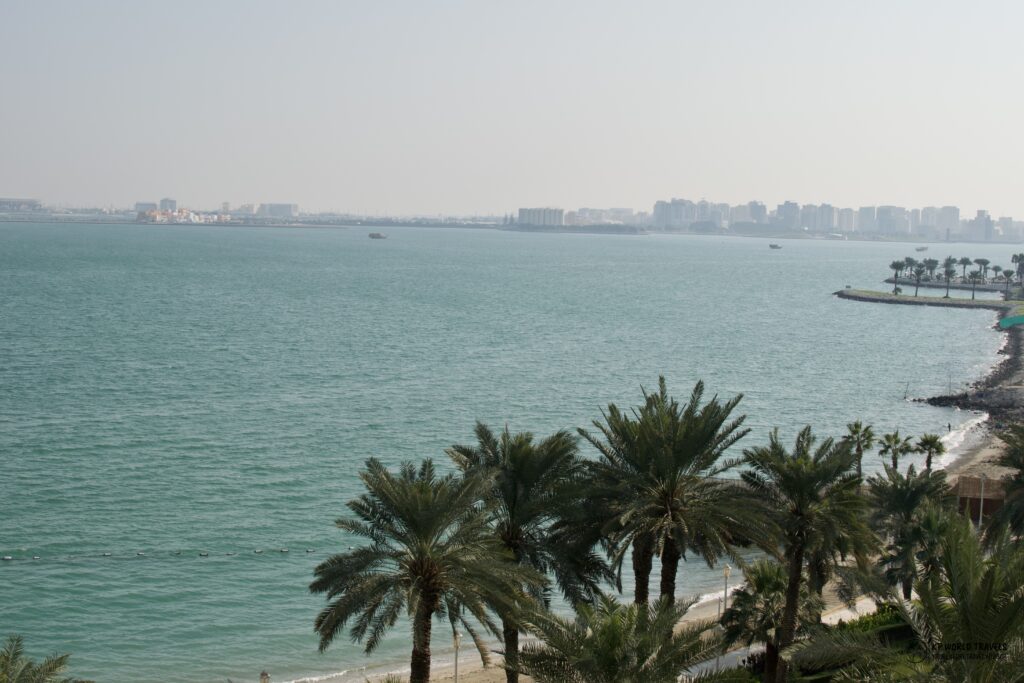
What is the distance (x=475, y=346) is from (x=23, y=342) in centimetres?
3241

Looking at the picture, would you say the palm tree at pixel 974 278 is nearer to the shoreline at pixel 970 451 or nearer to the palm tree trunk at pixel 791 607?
the shoreline at pixel 970 451

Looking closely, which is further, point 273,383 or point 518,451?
point 273,383

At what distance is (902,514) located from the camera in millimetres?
25734

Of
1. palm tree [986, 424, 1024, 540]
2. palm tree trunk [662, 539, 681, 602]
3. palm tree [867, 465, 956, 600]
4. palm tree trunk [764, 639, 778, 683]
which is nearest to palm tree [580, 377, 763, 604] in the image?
palm tree trunk [662, 539, 681, 602]

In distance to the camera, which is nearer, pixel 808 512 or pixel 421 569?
pixel 421 569

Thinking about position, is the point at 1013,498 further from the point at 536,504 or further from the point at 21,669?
the point at 21,669

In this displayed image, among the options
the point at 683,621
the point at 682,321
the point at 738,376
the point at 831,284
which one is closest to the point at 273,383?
the point at 738,376

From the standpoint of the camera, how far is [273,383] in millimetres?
65125

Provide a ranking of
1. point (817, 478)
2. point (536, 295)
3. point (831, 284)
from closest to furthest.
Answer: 1. point (817, 478)
2. point (536, 295)
3. point (831, 284)

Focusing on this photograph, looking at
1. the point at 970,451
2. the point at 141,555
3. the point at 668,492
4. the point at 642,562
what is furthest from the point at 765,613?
the point at 970,451

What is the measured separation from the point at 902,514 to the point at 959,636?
45.7 ft

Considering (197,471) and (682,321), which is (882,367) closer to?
(682,321)

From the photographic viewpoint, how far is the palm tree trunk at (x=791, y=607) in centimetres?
2131

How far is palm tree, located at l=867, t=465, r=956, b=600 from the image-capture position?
964 inches
